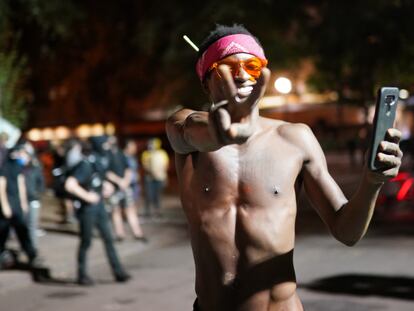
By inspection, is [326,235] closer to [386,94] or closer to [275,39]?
[386,94]

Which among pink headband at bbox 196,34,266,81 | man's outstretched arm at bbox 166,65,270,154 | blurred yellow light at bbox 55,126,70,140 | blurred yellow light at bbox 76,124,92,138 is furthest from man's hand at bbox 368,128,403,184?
blurred yellow light at bbox 55,126,70,140

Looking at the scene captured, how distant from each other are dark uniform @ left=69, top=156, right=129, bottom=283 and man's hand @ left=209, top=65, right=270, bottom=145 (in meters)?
6.89

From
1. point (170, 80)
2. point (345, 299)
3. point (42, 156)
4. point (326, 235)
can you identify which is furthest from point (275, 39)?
point (345, 299)

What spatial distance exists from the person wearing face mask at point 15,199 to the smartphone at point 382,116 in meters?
8.03

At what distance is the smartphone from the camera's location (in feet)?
6.78

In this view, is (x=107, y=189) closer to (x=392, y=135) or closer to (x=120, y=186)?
(x=120, y=186)

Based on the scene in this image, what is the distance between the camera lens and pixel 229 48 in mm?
2410

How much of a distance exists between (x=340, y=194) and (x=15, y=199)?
7751mm

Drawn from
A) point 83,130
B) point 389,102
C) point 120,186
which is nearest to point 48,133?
point 83,130

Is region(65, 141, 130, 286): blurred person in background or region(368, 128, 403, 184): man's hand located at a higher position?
region(368, 128, 403, 184): man's hand

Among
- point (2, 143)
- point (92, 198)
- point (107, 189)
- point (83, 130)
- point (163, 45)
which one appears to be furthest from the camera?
point (83, 130)

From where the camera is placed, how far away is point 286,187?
8.10ft

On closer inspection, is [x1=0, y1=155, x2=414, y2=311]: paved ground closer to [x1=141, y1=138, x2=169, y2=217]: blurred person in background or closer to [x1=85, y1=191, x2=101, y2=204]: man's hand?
[x1=85, y1=191, x2=101, y2=204]: man's hand

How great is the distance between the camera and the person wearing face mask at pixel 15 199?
9516 millimetres
